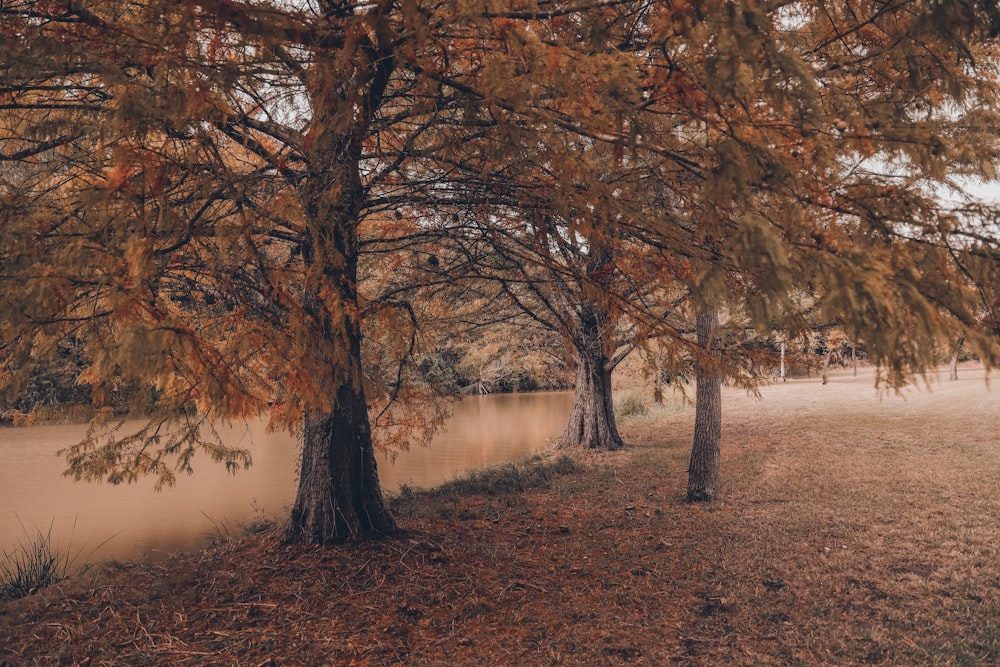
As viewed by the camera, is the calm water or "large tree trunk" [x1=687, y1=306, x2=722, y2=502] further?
the calm water

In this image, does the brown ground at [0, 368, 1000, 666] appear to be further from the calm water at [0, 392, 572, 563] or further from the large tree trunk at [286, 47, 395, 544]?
the calm water at [0, 392, 572, 563]

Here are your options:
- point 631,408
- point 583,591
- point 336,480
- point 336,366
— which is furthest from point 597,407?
point 336,366

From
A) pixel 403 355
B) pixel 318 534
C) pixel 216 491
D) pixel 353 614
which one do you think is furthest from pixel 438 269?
pixel 216 491

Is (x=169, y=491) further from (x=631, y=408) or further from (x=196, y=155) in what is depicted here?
(x=631, y=408)

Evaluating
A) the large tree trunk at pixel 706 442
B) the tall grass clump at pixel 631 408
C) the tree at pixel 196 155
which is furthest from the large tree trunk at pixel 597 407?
the tree at pixel 196 155

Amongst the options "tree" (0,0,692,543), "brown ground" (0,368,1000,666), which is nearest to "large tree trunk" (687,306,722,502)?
"brown ground" (0,368,1000,666)

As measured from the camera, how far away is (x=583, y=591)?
498 centimetres

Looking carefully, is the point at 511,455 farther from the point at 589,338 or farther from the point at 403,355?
the point at 403,355

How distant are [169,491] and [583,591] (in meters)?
10.7

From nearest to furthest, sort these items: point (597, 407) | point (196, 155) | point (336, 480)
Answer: point (196, 155) → point (336, 480) → point (597, 407)

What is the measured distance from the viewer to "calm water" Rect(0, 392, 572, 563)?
9.53m

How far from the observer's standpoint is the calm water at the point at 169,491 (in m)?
9.53

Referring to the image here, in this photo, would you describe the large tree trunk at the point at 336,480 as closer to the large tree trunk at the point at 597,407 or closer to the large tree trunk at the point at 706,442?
the large tree trunk at the point at 706,442

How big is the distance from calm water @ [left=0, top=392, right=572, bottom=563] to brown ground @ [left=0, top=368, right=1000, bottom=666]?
2.24 meters
